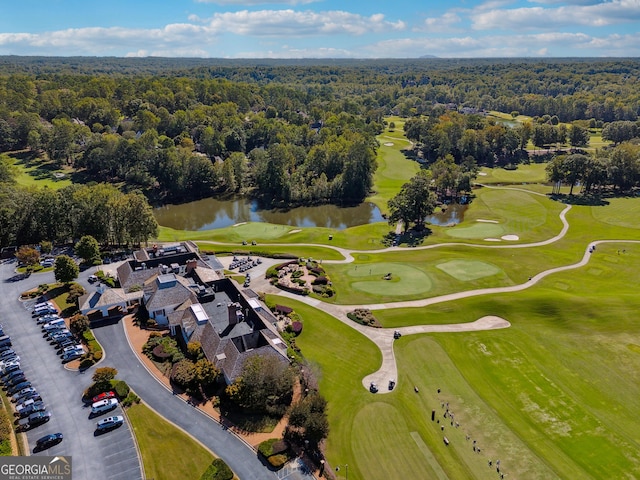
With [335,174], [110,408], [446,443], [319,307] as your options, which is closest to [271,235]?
[319,307]

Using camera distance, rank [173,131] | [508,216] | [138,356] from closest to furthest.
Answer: [138,356], [508,216], [173,131]

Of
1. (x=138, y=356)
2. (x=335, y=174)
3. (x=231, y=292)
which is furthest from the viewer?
(x=335, y=174)

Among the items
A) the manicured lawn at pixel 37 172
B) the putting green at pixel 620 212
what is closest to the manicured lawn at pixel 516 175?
the putting green at pixel 620 212

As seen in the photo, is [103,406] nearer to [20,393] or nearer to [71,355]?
[20,393]

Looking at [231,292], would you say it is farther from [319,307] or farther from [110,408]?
[110,408]

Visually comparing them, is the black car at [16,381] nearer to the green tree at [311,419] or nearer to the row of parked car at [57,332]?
the row of parked car at [57,332]

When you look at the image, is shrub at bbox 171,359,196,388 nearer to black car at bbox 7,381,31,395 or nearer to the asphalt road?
the asphalt road

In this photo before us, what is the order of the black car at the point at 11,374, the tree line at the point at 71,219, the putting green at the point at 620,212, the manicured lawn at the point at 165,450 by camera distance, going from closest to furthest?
the manicured lawn at the point at 165,450, the black car at the point at 11,374, the tree line at the point at 71,219, the putting green at the point at 620,212
